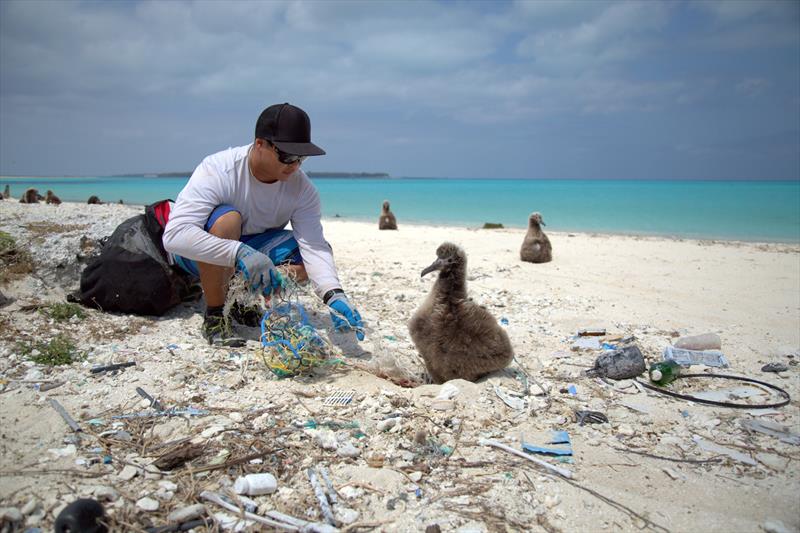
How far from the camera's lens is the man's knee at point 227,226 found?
13.1 ft

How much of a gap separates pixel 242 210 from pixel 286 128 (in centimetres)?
92

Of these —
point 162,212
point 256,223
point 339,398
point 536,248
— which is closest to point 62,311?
point 162,212

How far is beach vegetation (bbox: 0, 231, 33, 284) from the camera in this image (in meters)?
4.83

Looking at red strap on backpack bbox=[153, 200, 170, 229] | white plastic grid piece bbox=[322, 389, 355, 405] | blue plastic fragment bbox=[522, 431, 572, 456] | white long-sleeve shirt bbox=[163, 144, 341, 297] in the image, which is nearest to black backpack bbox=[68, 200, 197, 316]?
red strap on backpack bbox=[153, 200, 170, 229]

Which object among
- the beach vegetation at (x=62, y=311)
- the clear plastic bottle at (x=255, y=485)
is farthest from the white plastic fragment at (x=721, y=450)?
the beach vegetation at (x=62, y=311)

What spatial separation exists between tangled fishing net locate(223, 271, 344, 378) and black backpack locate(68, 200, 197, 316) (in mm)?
998

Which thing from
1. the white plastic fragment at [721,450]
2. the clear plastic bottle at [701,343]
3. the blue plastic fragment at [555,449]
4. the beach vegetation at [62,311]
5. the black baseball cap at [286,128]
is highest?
the black baseball cap at [286,128]

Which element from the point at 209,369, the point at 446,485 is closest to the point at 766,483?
the point at 446,485

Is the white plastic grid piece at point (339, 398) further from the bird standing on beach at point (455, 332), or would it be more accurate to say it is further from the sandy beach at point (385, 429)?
the bird standing on beach at point (455, 332)

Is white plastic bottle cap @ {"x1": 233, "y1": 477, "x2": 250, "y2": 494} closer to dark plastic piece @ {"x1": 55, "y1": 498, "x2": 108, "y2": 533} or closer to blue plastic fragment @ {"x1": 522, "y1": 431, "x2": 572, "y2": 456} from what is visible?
dark plastic piece @ {"x1": 55, "y1": 498, "x2": 108, "y2": 533}

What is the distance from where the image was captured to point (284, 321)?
394cm

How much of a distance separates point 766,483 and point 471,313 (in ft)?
6.67

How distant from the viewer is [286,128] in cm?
380

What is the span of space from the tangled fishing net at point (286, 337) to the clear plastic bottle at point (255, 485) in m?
1.29
